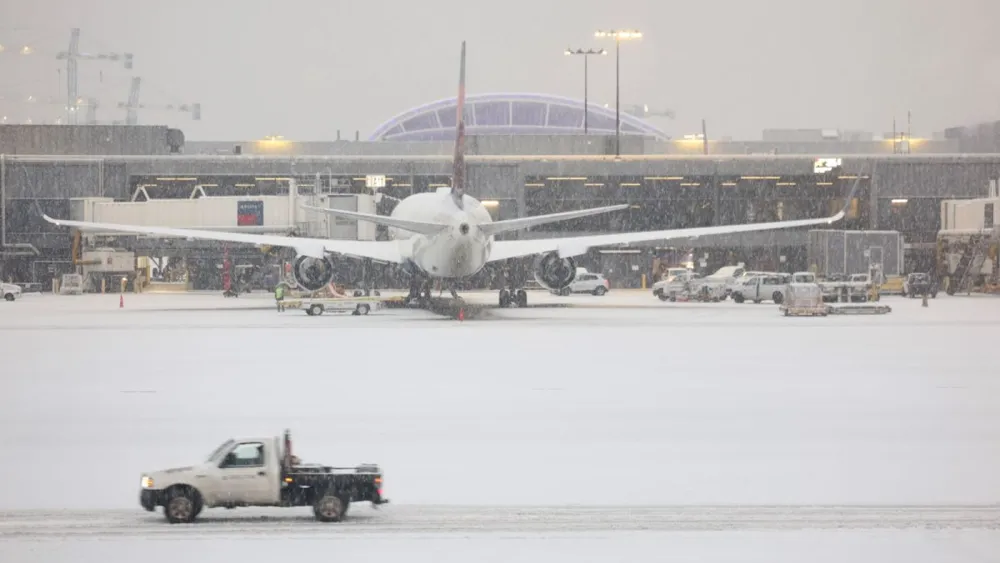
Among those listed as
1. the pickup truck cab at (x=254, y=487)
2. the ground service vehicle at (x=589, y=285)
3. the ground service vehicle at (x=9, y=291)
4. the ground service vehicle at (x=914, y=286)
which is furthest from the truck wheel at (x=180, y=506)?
the ground service vehicle at (x=589, y=285)

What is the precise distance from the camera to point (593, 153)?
111 m

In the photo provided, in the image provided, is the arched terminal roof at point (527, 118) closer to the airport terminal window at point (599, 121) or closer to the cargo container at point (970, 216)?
the airport terminal window at point (599, 121)

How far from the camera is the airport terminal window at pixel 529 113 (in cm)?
18288

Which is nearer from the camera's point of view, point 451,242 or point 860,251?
point 451,242

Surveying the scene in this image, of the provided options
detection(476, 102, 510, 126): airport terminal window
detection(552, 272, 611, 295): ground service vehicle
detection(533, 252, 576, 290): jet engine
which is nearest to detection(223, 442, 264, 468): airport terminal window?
detection(533, 252, 576, 290): jet engine

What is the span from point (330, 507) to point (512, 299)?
4916cm

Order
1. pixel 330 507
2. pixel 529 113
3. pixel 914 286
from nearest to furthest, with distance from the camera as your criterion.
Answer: pixel 330 507 → pixel 914 286 → pixel 529 113

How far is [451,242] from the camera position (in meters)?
49.1

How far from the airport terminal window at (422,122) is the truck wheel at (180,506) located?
165 meters

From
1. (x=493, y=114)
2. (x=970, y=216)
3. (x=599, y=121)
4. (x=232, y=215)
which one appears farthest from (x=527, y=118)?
(x=232, y=215)

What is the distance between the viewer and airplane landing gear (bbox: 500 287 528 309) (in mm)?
61875

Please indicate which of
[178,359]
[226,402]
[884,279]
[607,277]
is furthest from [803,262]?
[226,402]

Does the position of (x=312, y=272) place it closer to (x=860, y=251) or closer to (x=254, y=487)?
(x=860, y=251)

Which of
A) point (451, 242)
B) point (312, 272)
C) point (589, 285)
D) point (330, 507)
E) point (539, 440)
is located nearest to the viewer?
point (330, 507)
